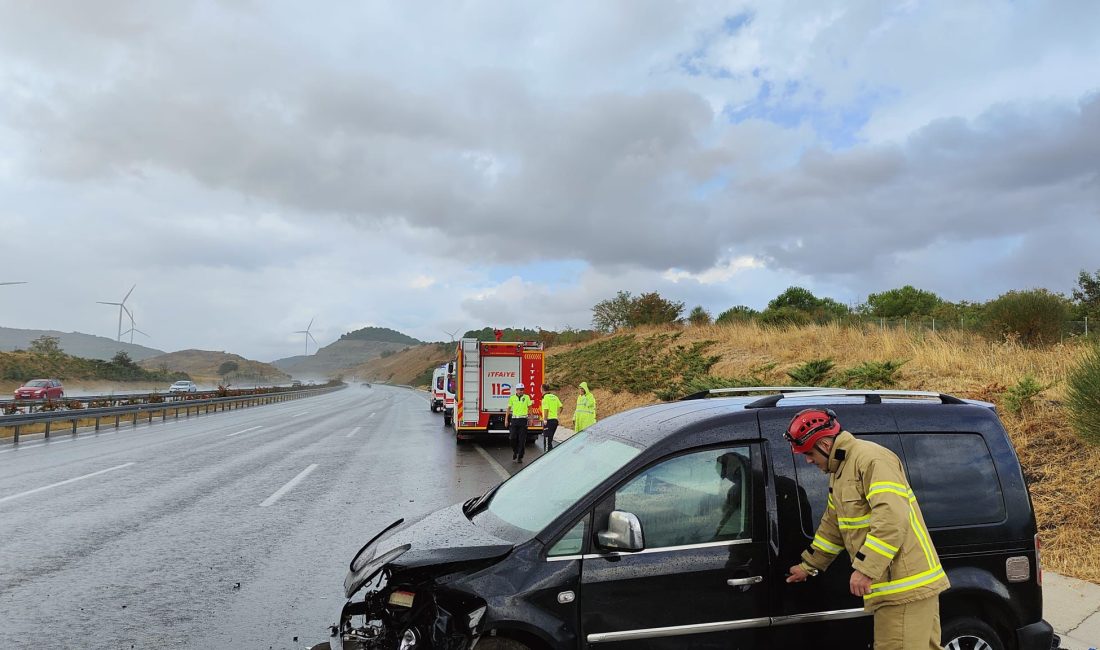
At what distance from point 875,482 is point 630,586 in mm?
1268

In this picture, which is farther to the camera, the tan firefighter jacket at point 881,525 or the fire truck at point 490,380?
the fire truck at point 490,380

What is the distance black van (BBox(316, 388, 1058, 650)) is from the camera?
3234 millimetres

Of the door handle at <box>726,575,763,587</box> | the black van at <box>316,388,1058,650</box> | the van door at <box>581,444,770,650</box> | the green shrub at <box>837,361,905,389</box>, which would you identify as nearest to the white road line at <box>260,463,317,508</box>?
the black van at <box>316,388,1058,650</box>

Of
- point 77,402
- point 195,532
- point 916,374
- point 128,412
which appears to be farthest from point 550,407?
point 77,402

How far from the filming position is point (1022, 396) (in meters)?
10.0

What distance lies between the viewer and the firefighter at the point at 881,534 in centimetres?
305

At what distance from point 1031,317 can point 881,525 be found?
846 inches

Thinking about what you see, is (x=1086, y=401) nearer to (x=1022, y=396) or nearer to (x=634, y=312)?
(x=1022, y=396)

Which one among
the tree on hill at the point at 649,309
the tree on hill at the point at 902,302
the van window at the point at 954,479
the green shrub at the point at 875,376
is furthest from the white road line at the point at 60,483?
the tree on hill at the point at 902,302

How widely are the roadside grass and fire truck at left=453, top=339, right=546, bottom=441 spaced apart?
4553 mm

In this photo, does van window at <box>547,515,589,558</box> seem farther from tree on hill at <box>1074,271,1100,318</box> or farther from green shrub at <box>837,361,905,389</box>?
tree on hill at <box>1074,271,1100,318</box>

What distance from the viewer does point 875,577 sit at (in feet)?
9.90

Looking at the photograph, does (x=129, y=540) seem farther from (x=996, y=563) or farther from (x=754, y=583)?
(x=996, y=563)

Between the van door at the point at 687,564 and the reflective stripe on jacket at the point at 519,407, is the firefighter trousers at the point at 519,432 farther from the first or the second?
the van door at the point at 687,564
